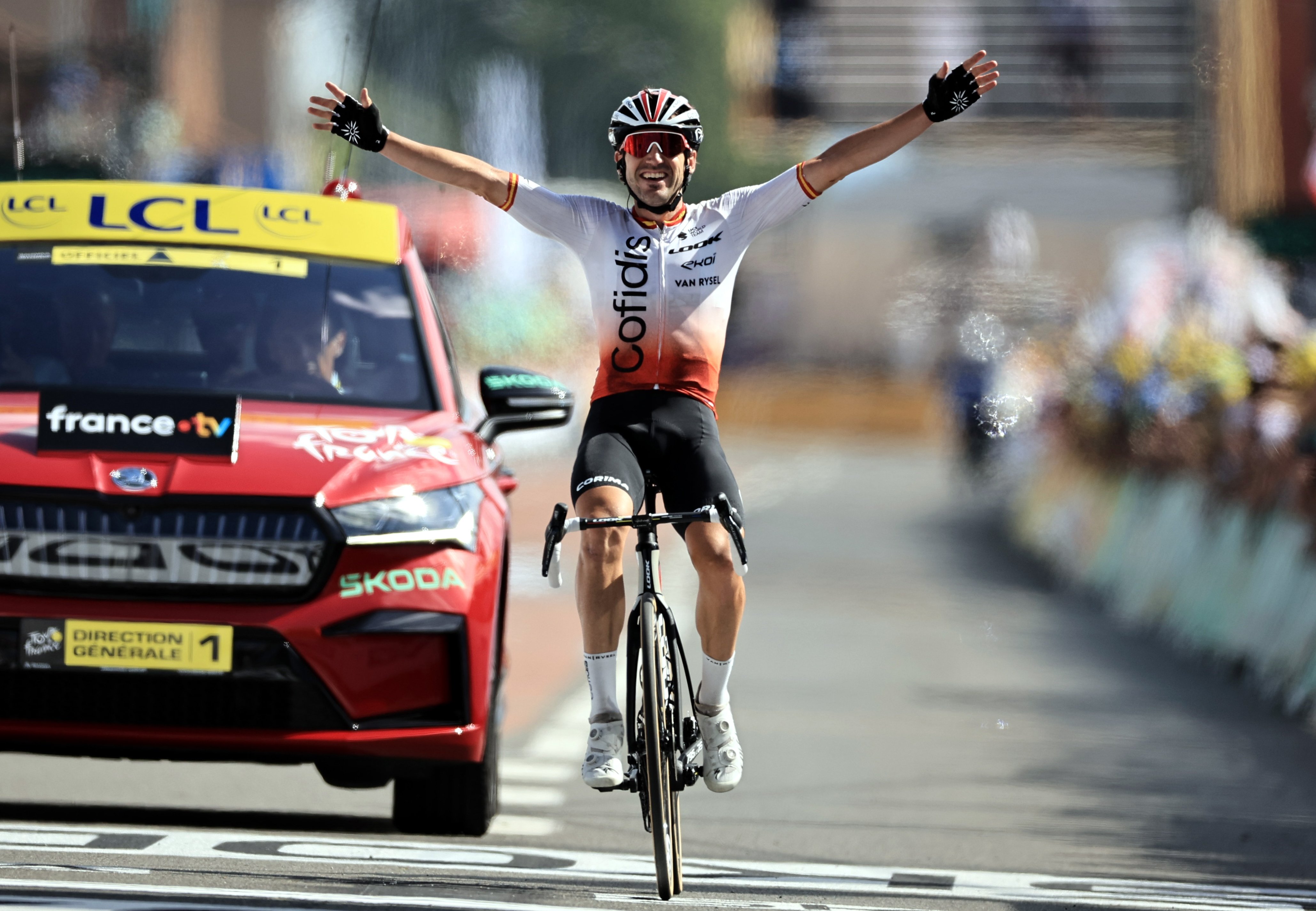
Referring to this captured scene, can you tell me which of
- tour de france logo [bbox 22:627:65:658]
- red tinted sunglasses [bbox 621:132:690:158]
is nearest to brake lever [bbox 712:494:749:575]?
red tinted sunglasses [bbox 621:132:690:158]

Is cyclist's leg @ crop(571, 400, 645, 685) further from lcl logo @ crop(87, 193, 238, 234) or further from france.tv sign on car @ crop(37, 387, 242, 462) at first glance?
lcl logo @ crop(87, 193, 238, 234)

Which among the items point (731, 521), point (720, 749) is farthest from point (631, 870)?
point (731, 521)

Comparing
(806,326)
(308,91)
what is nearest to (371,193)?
(308,91)

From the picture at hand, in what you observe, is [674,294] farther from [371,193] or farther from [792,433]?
[792,433]

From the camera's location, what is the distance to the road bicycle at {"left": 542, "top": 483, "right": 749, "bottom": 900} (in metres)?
6.34

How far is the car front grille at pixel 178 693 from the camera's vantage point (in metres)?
6.81

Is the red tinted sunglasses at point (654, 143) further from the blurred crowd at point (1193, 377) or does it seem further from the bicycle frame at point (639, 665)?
the blurred crowd at point (1193, 377)

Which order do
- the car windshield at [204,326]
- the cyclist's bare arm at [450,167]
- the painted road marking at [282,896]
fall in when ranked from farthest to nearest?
the car windshield at [204,326] < the cyclist's bare arm at [450,167] < the painted road marking at [282,896]

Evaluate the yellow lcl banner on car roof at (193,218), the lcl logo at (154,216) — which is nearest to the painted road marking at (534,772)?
the yellow lcl banner on car roof at (193,218)

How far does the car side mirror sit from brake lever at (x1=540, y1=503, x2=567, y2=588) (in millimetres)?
1156

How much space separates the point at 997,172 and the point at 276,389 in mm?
54861

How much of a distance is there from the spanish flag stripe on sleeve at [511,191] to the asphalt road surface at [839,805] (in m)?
1.86

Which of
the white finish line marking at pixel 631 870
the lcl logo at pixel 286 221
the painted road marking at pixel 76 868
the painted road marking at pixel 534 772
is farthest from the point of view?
the painted road marking at pixel 534 772

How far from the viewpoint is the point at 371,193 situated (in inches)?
1081
